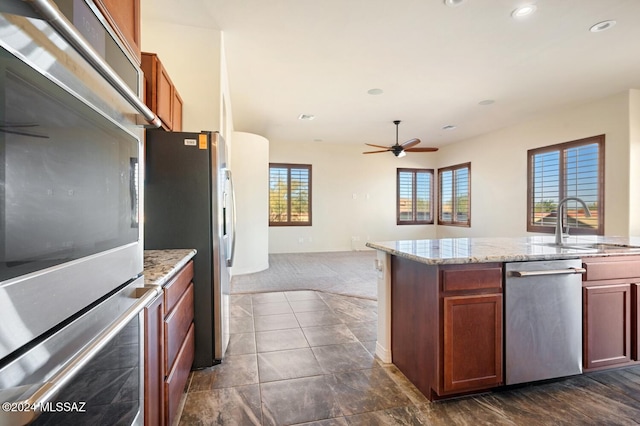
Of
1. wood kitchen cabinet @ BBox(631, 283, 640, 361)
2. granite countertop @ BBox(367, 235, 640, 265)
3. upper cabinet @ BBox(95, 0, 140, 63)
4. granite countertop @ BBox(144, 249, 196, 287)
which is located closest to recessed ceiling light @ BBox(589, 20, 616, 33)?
granite countertop @ BBox(367, 235, 640, 265)

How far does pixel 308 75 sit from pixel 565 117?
4.54m

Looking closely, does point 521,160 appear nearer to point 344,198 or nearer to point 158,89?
point 344,198

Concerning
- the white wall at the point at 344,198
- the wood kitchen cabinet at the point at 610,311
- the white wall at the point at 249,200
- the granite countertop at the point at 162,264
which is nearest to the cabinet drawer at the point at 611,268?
the wood kitchen cabinet at the point at 610,311

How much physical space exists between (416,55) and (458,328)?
115 inches

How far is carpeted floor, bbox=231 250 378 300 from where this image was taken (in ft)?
14.4

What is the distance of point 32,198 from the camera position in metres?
0.53

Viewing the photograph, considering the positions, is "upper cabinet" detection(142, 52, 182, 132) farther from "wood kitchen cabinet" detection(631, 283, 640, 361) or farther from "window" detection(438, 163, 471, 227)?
"window" detection(438, 163, 471, 227)

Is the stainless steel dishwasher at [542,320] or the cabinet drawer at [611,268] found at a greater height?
the cabinet drawer at [611,268]

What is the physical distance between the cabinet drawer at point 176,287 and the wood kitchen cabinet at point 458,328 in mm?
1442

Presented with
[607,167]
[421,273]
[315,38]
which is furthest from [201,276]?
[607,167]

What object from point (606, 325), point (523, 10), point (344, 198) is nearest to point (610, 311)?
point (606, 325)

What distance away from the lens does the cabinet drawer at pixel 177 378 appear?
146 centimetres

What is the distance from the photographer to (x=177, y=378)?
165 centimetres

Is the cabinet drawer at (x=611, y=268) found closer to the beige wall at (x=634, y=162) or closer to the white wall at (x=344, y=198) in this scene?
the beige wall at (x=634, y=162)
